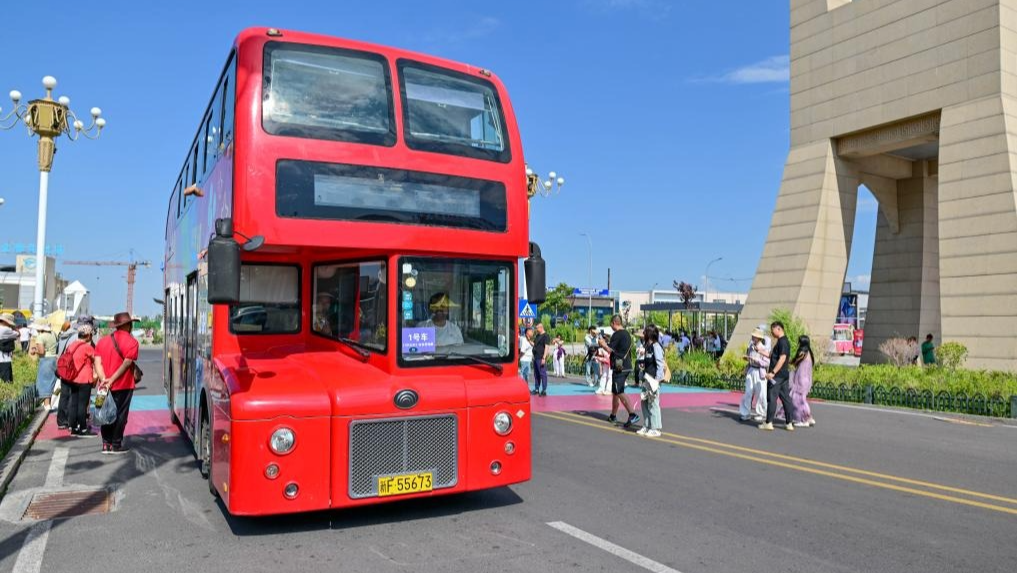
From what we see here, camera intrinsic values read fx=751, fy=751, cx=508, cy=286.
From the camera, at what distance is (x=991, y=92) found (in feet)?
72.2

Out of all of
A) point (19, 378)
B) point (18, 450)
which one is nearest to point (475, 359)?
point (18, 450)

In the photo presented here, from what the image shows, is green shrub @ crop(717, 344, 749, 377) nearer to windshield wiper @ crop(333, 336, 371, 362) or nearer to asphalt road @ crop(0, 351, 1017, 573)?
asphalt road @ crop(0, 351, 1017, 573)

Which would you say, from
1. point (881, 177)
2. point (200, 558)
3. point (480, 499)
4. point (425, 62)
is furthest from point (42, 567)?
point (881, 177)

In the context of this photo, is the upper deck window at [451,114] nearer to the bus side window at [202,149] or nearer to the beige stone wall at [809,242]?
the bus side window at [202,149]

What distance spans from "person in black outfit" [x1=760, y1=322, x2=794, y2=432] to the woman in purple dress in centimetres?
28

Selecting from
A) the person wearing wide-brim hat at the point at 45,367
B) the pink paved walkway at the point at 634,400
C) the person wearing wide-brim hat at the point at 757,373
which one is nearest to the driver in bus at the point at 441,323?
the person wearing wide-brim hat at the point at 757,373

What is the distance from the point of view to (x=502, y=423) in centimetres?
665

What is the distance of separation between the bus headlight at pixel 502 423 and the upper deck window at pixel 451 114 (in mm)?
2395

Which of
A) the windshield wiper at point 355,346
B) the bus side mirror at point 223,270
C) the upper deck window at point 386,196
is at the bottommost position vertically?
the windshield wiper at point 355,346

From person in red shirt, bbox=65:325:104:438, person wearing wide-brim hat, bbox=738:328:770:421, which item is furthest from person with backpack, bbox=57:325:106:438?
person wearing wide-brim hat, bbox=738:328:770:421

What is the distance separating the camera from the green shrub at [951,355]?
2123cm

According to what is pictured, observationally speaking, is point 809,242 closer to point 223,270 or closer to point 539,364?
point 539,364

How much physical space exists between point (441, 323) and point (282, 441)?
1690 mm

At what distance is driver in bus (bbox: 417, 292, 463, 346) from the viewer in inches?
261
